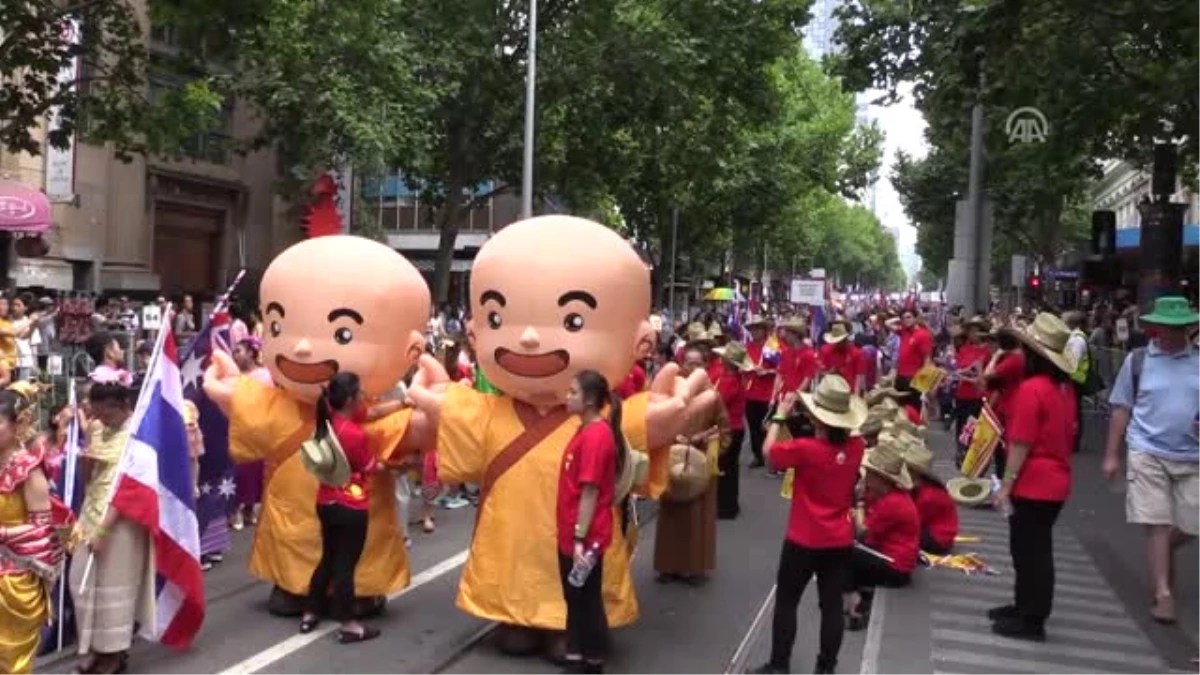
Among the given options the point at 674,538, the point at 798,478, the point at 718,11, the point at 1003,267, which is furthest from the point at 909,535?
the point at 1003,267

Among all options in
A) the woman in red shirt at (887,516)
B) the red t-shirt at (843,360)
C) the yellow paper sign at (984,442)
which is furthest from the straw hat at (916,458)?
the red t-shirt at (843,360)

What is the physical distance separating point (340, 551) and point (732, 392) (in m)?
4.75

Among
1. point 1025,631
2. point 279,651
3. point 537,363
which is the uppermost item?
point 537,363

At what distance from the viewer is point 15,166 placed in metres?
21.8

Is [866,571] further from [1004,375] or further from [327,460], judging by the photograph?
[327,460]

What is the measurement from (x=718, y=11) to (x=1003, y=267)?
33703 millimetres

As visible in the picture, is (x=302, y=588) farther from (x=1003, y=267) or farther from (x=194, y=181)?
(x=1003, y=267)

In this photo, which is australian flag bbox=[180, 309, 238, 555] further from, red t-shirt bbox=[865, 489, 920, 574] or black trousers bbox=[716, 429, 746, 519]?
red t-shirt bbox=[865, 489, 920, 574]

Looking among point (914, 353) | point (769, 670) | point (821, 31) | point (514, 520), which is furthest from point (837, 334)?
point (821, 31)

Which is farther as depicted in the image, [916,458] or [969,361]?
[969,361]

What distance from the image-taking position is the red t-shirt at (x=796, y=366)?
1219 cm

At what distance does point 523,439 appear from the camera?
21.0 ft

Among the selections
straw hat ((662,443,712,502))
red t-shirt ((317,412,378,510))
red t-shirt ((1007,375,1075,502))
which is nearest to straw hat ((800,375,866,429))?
red t-shirt ((1007,375,1075,502))

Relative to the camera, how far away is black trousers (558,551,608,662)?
5.88 metres
